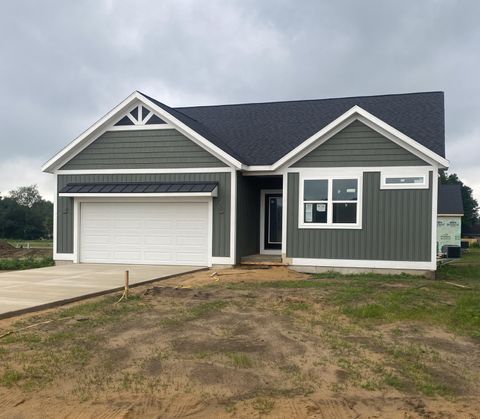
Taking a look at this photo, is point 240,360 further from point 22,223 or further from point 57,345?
point 22,223

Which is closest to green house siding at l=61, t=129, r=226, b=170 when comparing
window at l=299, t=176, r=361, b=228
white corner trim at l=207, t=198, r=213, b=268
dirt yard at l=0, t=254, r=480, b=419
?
white corner trim at l=207, t=198, r=213, b=268

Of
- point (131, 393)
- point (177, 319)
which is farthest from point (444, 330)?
point (131, 393)

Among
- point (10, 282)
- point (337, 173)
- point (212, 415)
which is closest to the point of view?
point (212, 415)

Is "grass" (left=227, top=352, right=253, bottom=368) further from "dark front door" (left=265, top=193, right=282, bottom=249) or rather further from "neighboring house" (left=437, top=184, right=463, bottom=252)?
"neighboring house" (left=437, top=184, right=463, bottom=252)

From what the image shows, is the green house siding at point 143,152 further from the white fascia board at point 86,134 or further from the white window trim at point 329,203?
the white window trim at point 329,203

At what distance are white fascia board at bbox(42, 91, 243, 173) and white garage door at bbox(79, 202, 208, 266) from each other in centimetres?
165

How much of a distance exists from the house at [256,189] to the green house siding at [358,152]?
28mm

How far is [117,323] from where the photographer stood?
730cm

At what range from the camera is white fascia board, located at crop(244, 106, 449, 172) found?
13.1 m

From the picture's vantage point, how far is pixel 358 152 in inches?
550

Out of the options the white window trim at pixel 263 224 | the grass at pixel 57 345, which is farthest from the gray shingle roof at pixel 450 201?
the grass at pixel 57 345

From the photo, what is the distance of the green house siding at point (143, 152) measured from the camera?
49.9 feet

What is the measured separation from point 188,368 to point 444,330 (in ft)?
12.8

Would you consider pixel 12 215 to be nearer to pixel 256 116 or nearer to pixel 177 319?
pixel 256 116
